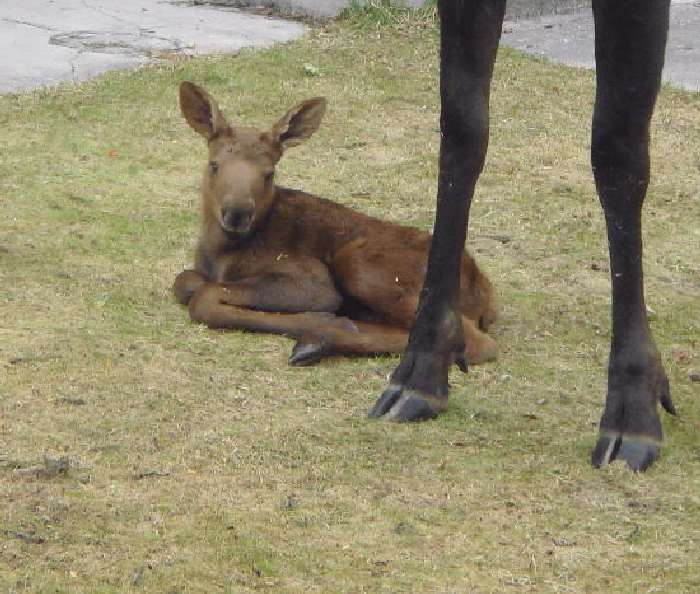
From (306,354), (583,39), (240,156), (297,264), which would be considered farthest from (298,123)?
(583,39)

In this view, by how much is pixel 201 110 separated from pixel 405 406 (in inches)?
91.8

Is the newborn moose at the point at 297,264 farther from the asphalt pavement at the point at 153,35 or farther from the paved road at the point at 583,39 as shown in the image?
the paved road at the point at 583,39

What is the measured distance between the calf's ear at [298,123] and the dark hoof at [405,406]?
6.57ft

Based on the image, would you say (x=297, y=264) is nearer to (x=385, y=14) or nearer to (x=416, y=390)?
(x=416, y=390)

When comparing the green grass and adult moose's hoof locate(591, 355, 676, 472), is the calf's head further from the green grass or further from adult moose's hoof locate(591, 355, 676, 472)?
adult moose's hoof locate(591, 355, 676, 472)

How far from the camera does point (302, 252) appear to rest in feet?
21.9

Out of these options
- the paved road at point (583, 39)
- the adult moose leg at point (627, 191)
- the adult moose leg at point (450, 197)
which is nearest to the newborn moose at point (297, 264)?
the adult moose leg at point (450, 197)

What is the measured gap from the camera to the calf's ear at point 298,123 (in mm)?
6801

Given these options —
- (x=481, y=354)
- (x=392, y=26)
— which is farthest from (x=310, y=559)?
(x=392, y=26)

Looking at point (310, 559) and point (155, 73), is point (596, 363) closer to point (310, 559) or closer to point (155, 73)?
point (310, 559)

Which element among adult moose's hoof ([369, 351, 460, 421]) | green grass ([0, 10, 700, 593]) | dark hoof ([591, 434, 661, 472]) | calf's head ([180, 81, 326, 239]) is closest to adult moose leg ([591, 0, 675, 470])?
dark hoof ([591, 434, 661, 472])

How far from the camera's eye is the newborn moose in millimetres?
6188

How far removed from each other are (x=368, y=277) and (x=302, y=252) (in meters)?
0.43

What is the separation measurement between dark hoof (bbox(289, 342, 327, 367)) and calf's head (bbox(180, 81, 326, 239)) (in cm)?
85
